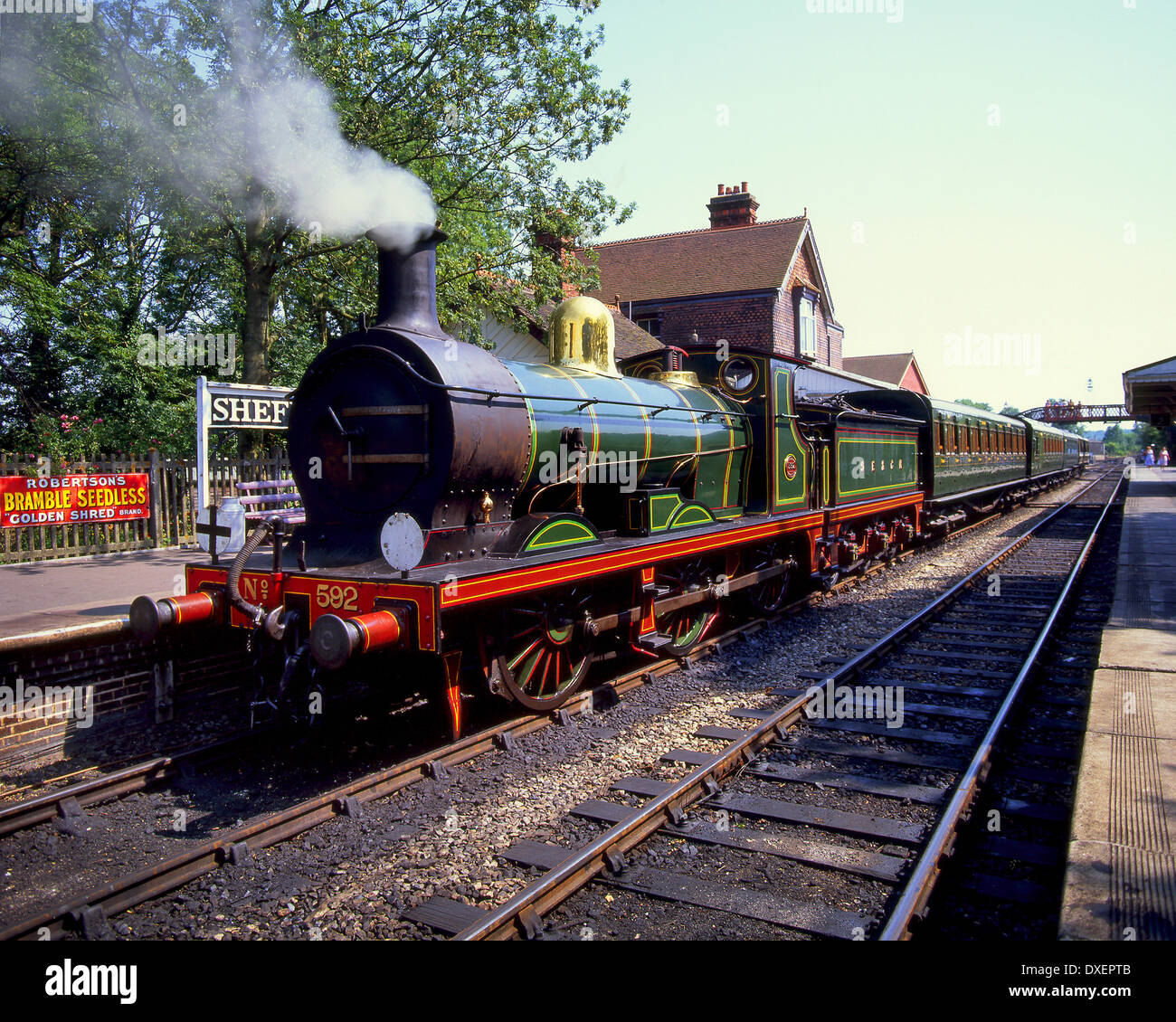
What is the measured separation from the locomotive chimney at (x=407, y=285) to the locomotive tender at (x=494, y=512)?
0.02 metres

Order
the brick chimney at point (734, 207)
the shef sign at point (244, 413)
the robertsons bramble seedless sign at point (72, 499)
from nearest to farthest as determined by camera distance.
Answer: the shef sign at point (244, 413), the robertsons bramble seedless sign at point (72, 499), the brick chimney at point (734, 207)

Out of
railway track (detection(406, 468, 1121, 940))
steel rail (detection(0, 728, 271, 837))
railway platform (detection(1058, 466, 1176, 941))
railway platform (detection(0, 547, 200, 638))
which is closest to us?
railway platform (detection(1058, 466, 1176, 941))

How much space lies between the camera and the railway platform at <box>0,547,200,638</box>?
22.2 feet

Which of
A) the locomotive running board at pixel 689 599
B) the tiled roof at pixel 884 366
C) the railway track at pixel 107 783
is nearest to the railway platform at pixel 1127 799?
the locomotive running board at pixel 689 599

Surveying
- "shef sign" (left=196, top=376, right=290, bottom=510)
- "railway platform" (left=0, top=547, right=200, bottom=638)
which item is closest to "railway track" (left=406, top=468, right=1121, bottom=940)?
"railway platform" (left=0, top=547, right=200, bottom=638)

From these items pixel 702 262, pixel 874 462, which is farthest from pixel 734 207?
pixel 874 462

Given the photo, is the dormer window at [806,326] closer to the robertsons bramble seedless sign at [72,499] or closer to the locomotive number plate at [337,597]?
the robertsons bramble seedless sign at [72,499]

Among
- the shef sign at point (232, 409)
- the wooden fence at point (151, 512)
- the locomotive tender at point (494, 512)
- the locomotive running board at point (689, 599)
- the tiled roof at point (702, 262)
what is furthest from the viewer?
the tiled roof at point (702, 262)

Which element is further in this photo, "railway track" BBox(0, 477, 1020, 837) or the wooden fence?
the wooden fence

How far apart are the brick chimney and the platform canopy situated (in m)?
13.4

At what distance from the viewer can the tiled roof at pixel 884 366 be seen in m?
45.4

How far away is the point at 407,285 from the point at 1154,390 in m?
28.4

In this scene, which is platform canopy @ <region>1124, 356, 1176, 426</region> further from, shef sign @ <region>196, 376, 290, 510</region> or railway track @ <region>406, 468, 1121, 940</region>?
shef sign @ <region>196, 376, 290, 510</region>
